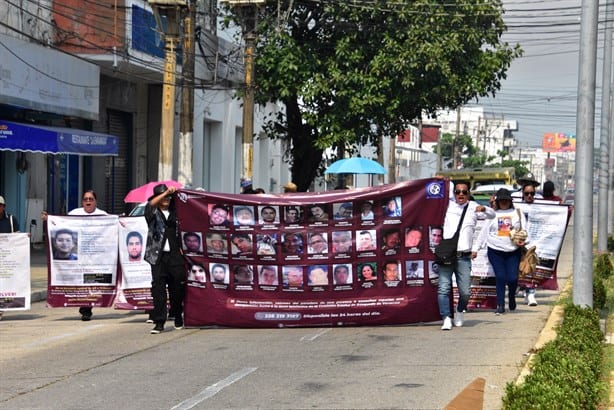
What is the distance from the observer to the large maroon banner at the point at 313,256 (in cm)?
1293

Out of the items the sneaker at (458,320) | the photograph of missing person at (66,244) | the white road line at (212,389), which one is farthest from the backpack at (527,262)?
the white road line at (212,389)

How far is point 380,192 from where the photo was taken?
42.4 feet

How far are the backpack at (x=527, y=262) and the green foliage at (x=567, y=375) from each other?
14.9ft

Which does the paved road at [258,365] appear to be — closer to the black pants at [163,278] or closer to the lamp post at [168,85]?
the black pants at [163,278]

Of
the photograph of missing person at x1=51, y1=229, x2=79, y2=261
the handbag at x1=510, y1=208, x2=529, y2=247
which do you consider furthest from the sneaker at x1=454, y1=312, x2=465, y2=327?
the photograph of missing person at x1=51, y1=229, x2=79, y2=261

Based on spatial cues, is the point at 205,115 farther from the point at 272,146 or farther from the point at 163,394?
the point at 163,394

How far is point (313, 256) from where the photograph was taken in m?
13.1

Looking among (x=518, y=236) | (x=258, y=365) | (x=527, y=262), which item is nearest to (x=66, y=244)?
(x=258, y=365)

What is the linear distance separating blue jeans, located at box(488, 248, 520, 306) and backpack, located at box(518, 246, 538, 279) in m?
0.51

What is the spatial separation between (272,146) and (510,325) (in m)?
35.9

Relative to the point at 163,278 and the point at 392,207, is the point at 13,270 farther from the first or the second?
the point at 392,207

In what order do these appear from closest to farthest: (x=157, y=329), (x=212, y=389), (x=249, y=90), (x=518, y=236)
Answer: (x=212, y=389) < (x=157, y=329) < (x=518, y=236) < (x=249, y=90)

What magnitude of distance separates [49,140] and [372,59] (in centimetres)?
958

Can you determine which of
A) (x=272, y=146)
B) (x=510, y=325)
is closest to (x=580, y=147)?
(x=510, y=325)
